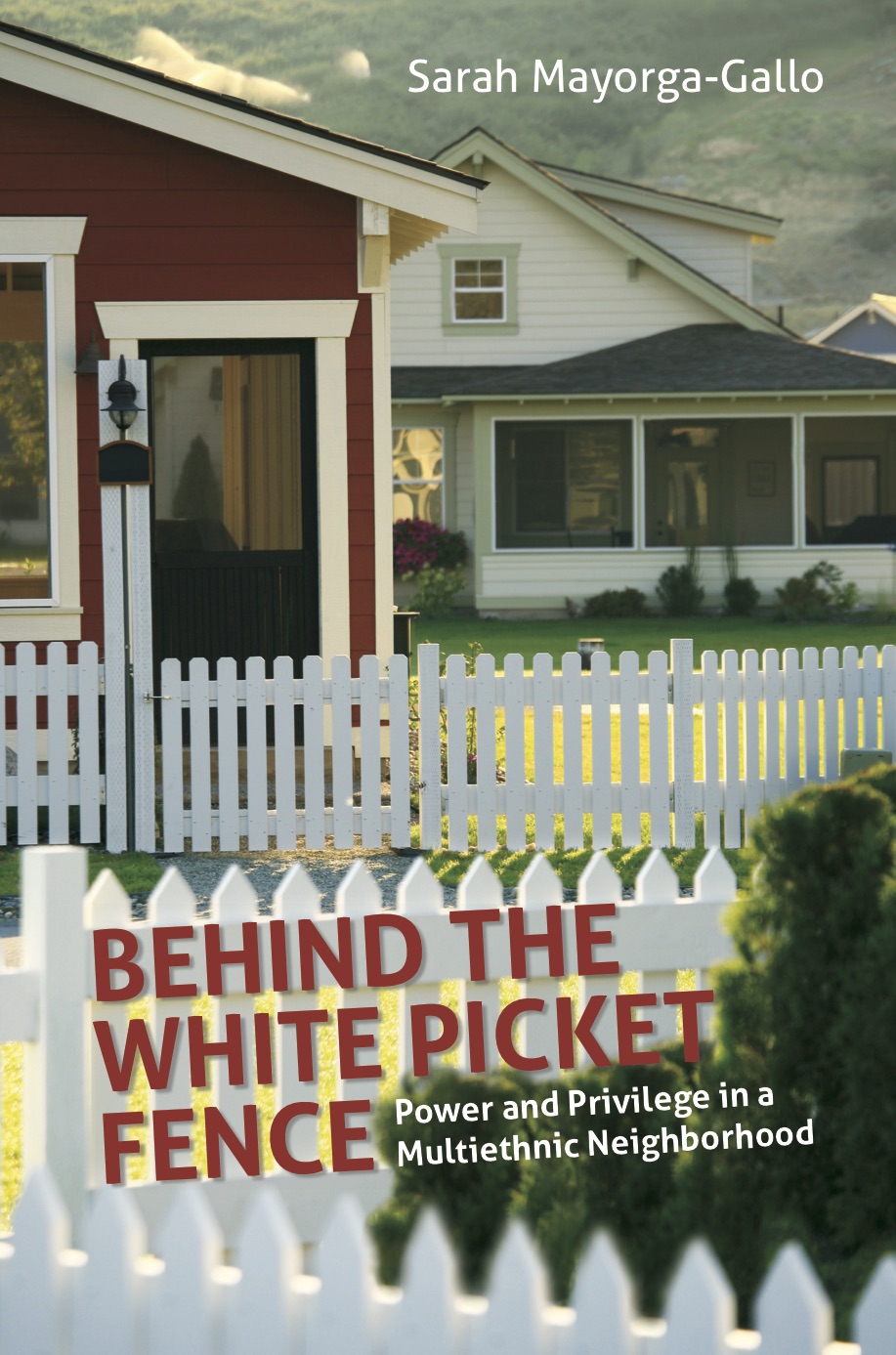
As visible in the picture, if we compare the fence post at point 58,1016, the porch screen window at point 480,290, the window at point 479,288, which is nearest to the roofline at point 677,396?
the window at point 479,288

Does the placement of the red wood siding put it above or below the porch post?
above

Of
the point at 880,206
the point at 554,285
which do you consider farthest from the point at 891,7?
the point at 554,285

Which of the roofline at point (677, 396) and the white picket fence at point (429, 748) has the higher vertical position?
the roofline at point (677, 396)

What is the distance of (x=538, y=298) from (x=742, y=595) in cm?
660

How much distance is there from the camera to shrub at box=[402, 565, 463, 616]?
26.4 meters

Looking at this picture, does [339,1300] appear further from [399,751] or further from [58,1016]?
[399,751]

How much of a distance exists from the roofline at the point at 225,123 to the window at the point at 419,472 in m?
18.5

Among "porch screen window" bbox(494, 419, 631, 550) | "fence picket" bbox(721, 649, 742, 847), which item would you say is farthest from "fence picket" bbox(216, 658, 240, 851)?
"porch screen window" bbox(494, 419, 631, 550)

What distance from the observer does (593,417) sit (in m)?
27.0

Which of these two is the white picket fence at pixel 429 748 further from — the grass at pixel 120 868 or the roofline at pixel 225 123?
the roofline at pixel 225 123

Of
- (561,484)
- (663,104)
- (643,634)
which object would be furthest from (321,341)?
(663,104)

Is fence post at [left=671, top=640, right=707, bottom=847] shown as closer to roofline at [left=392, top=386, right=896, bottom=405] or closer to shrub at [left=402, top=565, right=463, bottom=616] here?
shrub at [left=402, top=565, right=463, bottom=616]

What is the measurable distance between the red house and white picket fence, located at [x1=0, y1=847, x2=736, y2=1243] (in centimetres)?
674

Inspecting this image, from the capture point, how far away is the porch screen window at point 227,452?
34.1 feet
